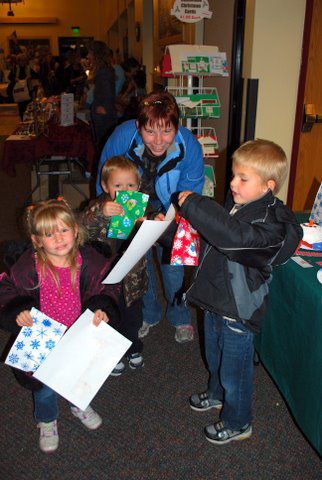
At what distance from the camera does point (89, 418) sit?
1956mm

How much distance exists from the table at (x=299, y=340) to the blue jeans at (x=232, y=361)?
19 centimetres

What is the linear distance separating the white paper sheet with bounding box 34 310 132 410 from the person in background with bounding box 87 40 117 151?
156 inches

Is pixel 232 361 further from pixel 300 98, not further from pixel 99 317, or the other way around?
pixel 300 98

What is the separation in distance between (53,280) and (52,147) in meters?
3.21

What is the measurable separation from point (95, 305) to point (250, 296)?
0.60 m

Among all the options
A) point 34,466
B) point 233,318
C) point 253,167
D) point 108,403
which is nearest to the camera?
point 253,167

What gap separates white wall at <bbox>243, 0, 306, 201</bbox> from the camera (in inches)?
129

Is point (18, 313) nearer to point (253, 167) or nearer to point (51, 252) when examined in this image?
point (51, 252)

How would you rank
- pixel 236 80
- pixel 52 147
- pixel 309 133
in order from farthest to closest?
1. pixel 52 147
2. pixel 236 80
3. pixel 309 133

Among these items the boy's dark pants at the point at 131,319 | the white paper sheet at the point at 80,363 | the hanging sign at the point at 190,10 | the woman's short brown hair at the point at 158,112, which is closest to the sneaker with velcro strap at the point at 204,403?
the boy's dark pants at the point at 131,319

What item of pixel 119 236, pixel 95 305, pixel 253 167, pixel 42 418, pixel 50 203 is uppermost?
pixel 253 167

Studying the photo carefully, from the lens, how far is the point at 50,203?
1653 millimetres

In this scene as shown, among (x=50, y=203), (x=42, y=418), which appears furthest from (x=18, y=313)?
(x=42, y=418)

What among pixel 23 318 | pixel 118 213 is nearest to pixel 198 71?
pixel 118 213
